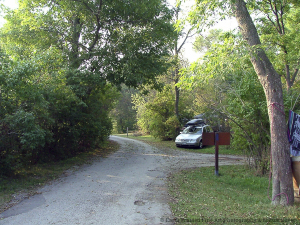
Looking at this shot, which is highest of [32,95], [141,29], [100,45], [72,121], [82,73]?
[141,29]

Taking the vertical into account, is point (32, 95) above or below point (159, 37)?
below

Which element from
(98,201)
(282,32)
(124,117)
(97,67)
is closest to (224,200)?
(98,201)

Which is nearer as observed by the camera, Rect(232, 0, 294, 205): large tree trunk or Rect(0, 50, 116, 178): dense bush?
Rect(232, 0, 294, 205): large tree trunk

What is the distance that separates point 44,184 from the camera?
7.57 meters

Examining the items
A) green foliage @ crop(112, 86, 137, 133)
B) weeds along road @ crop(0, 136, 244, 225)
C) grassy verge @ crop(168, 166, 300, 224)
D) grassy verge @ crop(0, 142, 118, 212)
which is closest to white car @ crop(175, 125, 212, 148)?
grassy verge @ crop(168, 166, 300, 224)

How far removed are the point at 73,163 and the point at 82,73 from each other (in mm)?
4067

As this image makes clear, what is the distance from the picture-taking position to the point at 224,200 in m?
6.23

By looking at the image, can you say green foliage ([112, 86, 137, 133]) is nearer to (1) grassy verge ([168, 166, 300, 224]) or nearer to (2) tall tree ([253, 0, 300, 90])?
(2) tall tree ([253, 0, 300, 90])

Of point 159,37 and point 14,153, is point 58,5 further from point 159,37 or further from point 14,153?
point 14,153

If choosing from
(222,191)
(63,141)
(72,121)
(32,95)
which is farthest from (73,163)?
(222,191)

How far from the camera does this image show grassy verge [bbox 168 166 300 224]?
4773 millimetres

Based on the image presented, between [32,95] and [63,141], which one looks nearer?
[32,95]

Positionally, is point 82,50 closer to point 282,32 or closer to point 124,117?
point 282,32

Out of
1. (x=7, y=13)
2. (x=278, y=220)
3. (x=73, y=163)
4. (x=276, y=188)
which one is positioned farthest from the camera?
(x=7, y=13)
